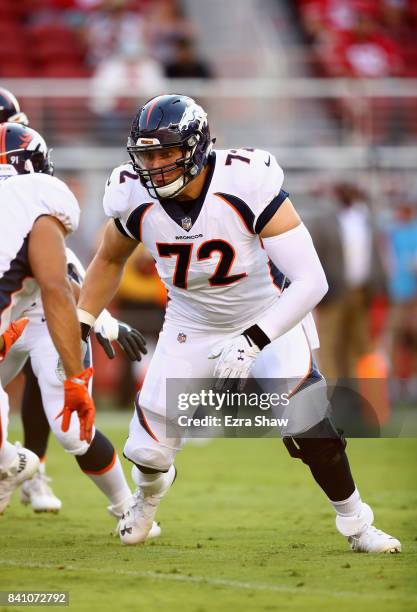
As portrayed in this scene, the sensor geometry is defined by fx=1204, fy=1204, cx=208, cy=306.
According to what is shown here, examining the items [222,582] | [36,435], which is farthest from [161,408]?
[36,435]

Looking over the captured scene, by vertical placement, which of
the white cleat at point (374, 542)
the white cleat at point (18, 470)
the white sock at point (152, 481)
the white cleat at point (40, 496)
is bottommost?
the white cleat at point (40, 496)

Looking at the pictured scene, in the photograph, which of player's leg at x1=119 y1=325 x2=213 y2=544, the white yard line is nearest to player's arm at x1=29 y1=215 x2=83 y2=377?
player's leg at x1=119 y1=325 x2=213 y2=544

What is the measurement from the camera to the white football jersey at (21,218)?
14.7 feet

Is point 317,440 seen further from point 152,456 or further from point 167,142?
point 167,142

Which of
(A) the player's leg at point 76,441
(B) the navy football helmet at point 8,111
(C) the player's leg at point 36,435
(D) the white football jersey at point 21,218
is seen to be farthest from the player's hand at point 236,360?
(B) the navy football helmet at point 8,111

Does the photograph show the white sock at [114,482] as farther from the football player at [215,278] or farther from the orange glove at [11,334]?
the orange glove at [11,334]

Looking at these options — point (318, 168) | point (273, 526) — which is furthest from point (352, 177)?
point (273, 526)

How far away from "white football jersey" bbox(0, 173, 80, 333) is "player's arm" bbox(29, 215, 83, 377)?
42 mm

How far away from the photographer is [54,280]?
441 cm

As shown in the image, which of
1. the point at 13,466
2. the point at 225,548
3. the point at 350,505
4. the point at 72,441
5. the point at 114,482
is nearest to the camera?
the point at 350,505

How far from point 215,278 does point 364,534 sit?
1.21 meters

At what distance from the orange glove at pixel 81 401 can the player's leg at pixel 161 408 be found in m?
0.35

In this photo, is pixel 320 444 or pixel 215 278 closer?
pixel 320 444

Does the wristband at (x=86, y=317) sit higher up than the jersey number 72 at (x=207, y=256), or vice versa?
the jersey number 72 at (x=207, y=256)
